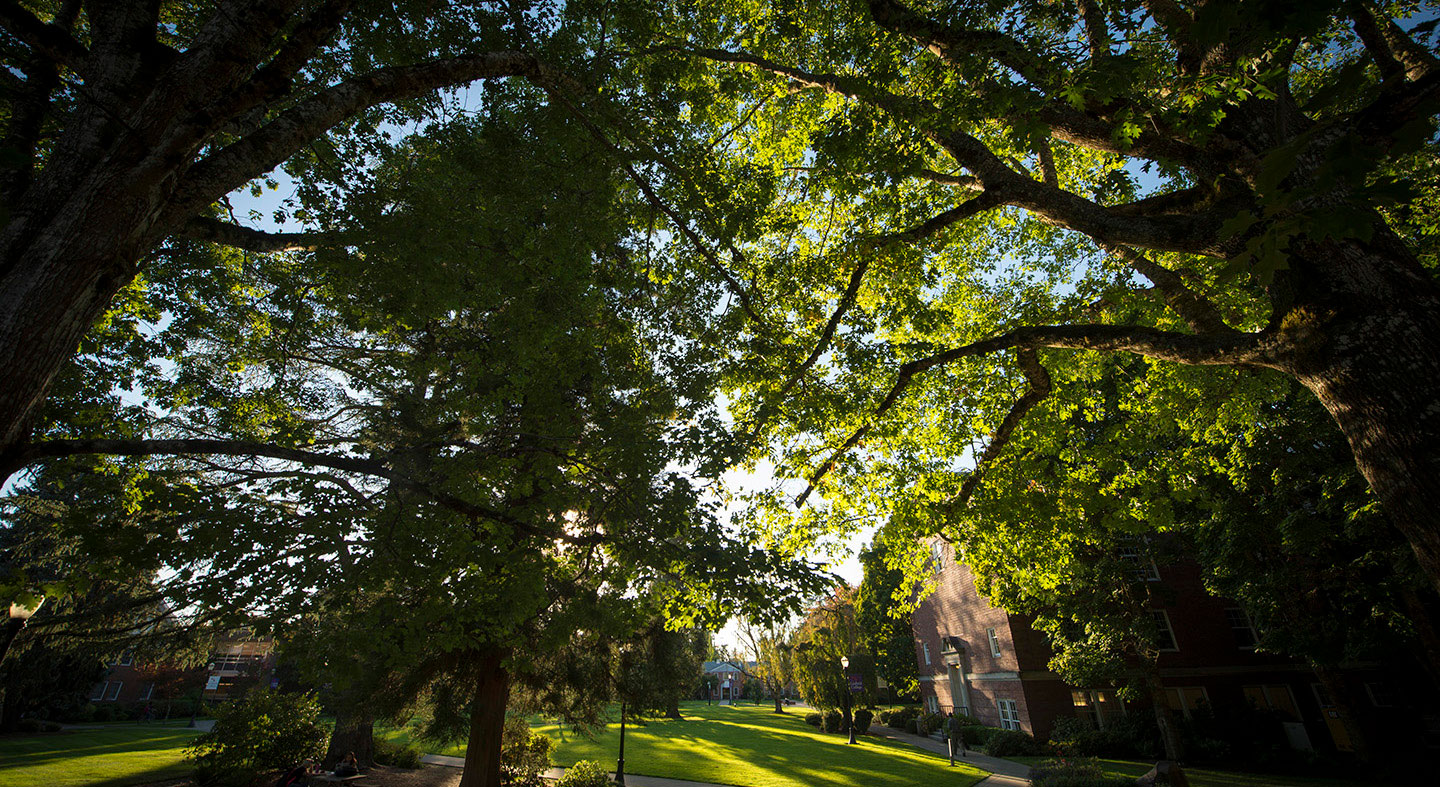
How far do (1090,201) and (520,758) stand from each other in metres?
18.8

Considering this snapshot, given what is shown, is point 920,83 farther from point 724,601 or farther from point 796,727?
point 796,727

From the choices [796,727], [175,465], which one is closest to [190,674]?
[796,727]

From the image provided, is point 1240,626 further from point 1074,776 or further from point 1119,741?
point 1074,776

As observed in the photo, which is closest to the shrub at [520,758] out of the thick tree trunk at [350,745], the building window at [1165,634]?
the thick tree trunk at [350,745]

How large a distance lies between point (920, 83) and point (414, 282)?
6.87m

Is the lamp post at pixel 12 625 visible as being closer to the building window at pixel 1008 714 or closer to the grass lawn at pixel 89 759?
the grass lawn at pixel 89 759

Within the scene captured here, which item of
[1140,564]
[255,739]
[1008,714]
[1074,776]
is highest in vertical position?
[1140,564]

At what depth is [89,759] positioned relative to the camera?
1786 centimetres

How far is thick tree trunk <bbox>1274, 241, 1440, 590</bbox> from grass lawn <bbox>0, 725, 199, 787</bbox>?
961 inches

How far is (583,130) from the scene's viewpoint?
7.10 meters

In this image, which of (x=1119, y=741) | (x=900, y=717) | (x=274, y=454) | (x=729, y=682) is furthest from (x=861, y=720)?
(x=729, y=682)

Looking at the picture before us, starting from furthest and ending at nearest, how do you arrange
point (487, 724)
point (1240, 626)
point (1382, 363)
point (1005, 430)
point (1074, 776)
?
point (1240, 626) < point (1074, 776) < point (487, 724) < point (1005, 430) < point (1382, 363)

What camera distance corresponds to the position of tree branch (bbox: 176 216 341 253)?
605 cm

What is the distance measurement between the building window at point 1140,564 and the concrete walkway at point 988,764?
776 centimetres
